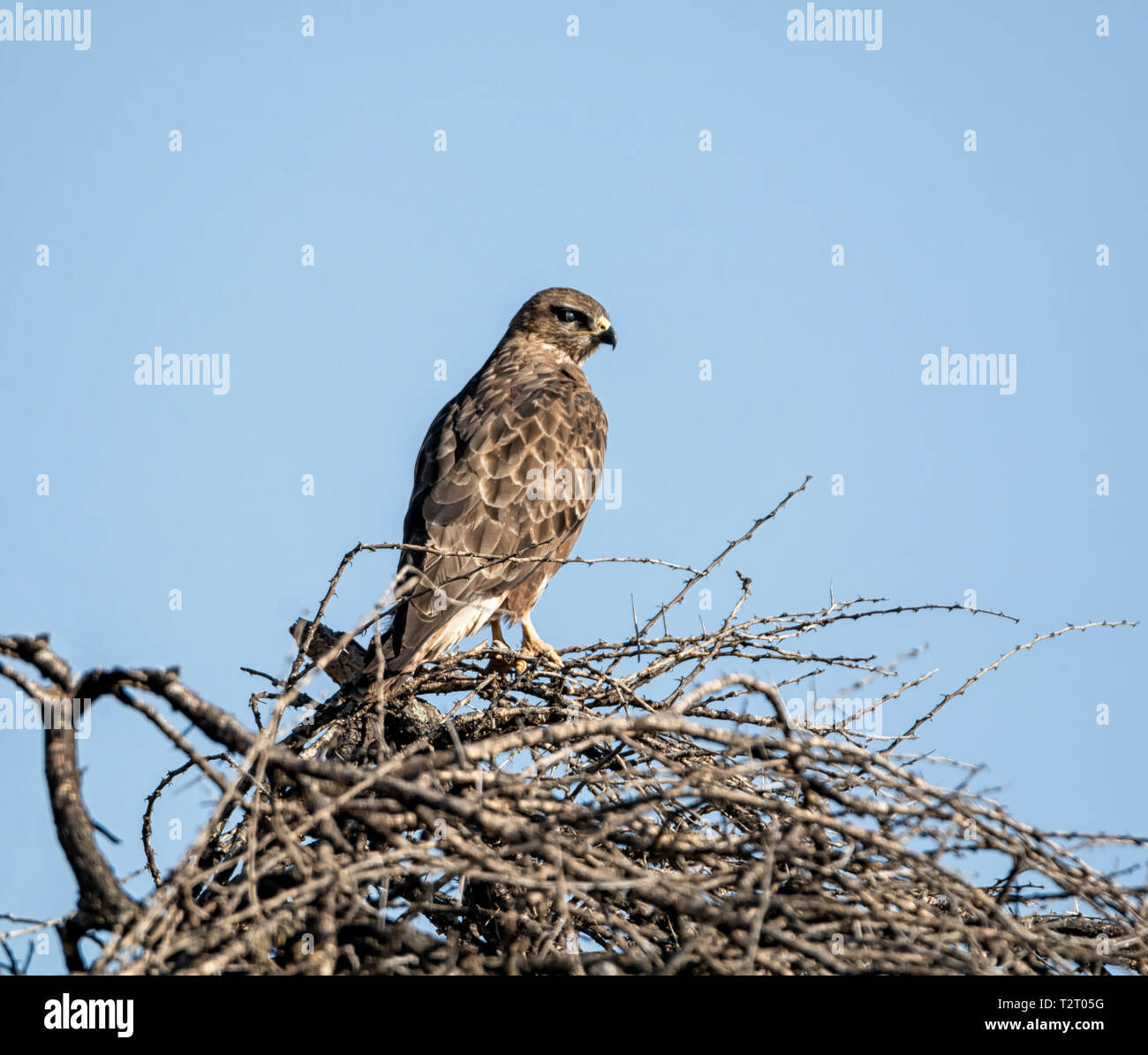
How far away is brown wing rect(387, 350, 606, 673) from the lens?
6102 mm

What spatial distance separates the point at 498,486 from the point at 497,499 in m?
0.10

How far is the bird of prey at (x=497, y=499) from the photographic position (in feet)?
19.4

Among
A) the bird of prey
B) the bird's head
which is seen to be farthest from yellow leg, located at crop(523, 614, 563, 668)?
the bird's head

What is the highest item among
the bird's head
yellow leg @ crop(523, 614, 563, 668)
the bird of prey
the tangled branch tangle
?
the bird's head

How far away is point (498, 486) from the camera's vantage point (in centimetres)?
675

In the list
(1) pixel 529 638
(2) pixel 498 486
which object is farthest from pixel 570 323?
(1) pixel 529 638

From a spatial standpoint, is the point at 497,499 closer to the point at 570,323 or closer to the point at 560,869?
the point at 570,323

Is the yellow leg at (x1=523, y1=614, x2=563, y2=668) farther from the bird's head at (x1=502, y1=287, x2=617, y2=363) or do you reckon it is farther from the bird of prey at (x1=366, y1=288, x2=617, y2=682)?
the bird's head at (x1=502, y1=287, x2=617, y2=363)

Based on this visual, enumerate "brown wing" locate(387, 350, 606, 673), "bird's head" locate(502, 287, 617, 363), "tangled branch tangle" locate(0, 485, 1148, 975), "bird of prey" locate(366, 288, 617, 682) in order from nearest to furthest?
"tangled branch tangle" locate(0, 485, 1148, 975), "bird of prey" locate(366, 288, 617, 682), "brown wing" locate(387, 350, 606, 673), "bird's head" locate(502, 287, 617, 363)

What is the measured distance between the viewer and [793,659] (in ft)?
15.1

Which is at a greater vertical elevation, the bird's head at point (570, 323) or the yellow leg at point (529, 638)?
the bird's head at point (570, 323)

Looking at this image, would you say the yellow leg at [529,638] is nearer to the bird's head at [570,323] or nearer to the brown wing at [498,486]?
the brown wing at [498,486]

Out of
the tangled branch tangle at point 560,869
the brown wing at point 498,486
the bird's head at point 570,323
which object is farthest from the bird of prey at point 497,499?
the tangled branch tangle at point 560,869
